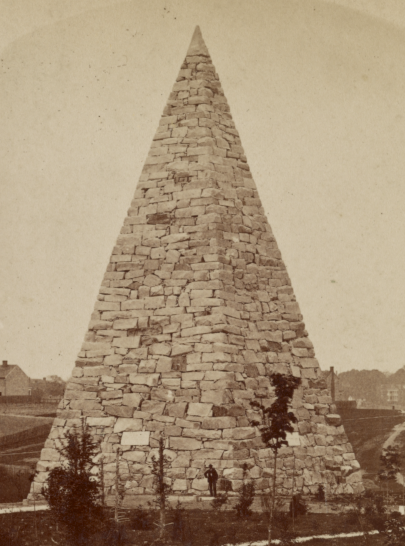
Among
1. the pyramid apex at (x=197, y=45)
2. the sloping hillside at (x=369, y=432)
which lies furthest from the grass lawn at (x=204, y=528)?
the pyramid apex at (x=197, y=45)

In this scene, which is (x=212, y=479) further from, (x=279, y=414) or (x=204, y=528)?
(x=279, y=414)

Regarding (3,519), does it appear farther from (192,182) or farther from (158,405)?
(192,182)

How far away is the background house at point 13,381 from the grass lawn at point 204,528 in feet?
136

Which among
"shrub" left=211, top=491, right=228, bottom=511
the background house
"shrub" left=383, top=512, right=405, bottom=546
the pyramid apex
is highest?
the pyramid apex

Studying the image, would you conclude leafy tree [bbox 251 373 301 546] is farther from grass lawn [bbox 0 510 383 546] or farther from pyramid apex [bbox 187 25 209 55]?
pyramid apex [bbox 187 25 209 55]

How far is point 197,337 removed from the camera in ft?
48.8

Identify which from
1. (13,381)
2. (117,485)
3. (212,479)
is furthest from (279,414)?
(13,381)

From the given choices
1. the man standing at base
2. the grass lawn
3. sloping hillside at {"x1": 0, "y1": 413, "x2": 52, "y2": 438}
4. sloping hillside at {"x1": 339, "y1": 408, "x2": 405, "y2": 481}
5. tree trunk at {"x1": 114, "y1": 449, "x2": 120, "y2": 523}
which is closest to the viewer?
the grass lawn

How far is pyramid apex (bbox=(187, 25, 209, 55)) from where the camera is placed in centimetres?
1758

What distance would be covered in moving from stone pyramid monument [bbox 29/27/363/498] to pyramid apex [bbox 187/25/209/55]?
0.90m

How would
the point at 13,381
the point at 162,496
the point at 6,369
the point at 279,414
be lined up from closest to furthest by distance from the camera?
1. the point at 162,496
2. the point at 279,414
3. the point at 6,369
4. the point at 13,381

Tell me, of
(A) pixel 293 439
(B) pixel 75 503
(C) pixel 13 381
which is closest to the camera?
(B) pixel 75 503

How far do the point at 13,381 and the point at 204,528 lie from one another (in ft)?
149

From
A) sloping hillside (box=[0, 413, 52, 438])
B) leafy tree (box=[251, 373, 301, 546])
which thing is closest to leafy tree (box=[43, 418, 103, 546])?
leafy tree (box=[251, 373, 301, 546])
